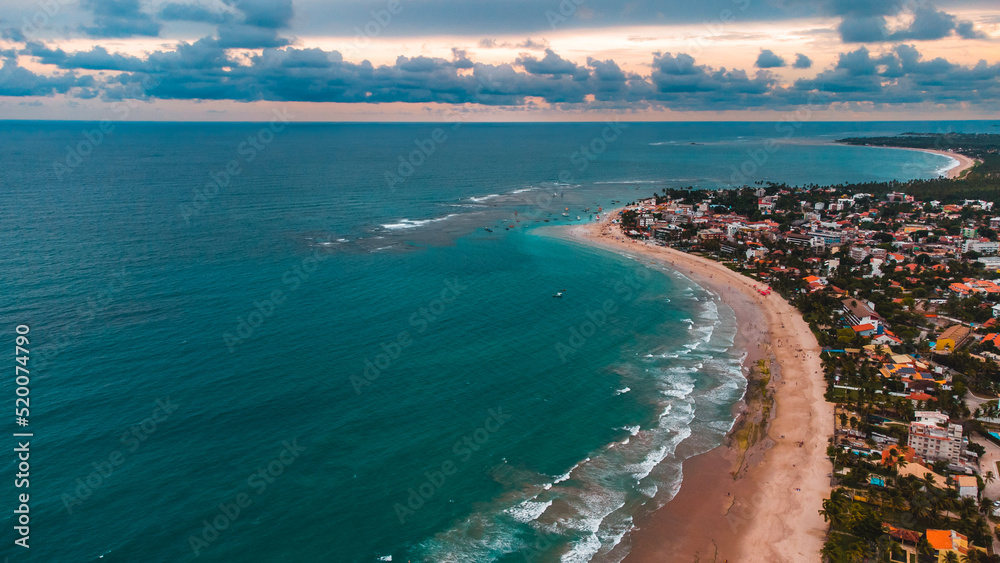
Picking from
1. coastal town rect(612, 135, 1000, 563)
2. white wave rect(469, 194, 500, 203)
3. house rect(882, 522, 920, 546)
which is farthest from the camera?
white wave rect(469, 194, 500, 203)

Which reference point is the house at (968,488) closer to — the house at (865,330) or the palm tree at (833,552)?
the palm tree at (833,552)

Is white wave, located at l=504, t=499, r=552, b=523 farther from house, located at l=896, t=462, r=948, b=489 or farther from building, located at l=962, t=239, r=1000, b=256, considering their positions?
building, located at l=962, t=239, r=1000, b=256

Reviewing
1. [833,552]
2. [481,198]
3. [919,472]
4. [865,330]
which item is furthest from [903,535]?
[481,198]

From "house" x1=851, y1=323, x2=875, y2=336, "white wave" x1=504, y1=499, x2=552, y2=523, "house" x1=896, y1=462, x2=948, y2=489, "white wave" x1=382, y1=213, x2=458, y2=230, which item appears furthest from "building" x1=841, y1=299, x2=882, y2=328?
"white wave" x1=382, y1=213, x2=458, y2=230

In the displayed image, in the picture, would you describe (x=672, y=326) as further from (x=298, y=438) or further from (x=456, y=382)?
(x=298, y=438)

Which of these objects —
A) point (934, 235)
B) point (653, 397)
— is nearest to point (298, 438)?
point (653, 397)

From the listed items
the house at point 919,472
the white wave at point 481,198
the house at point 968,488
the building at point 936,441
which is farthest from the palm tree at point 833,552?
the white wave at point 481,198

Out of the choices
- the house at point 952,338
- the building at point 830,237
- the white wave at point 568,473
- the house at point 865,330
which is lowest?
the house at point 952,338
